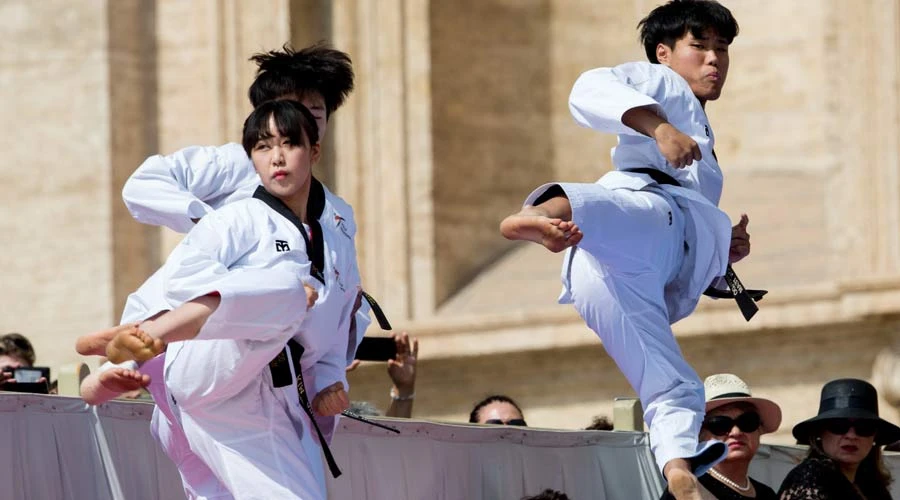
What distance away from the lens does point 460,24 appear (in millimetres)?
16188

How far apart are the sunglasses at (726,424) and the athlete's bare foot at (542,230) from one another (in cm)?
185

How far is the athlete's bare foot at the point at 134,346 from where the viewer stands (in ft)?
19.1

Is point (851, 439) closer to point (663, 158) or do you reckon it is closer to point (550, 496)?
point (550, 496)

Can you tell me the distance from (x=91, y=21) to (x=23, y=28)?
20.8 inches

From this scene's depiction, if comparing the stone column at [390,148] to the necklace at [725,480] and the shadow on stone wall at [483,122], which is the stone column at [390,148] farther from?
the necklace at [725,480]

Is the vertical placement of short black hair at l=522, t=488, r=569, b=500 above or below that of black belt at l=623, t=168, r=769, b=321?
below

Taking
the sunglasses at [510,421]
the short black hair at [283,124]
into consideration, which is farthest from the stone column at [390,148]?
the short black hair at [283,124]

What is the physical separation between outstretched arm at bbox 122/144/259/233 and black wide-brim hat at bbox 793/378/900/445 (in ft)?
7.04

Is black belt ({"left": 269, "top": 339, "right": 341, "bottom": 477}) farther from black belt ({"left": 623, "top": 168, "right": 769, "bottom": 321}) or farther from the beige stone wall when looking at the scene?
the beige stone wall

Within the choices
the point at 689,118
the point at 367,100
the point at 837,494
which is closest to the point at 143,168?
the point at 689,118

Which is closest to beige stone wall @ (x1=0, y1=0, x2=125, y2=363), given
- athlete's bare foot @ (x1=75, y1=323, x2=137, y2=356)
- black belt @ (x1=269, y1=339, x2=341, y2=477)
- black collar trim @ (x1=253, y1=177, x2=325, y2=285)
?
black collar trim @ (x1=253, y1=177, x2=325, y2=285)

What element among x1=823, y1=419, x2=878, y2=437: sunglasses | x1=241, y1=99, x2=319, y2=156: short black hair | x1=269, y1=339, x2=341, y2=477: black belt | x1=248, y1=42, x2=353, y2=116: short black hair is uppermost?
x1=248, y1=42, x2=353, y2=116: short black hair

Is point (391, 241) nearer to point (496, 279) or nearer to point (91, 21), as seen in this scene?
point (496, 279)

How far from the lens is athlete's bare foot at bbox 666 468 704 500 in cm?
661
